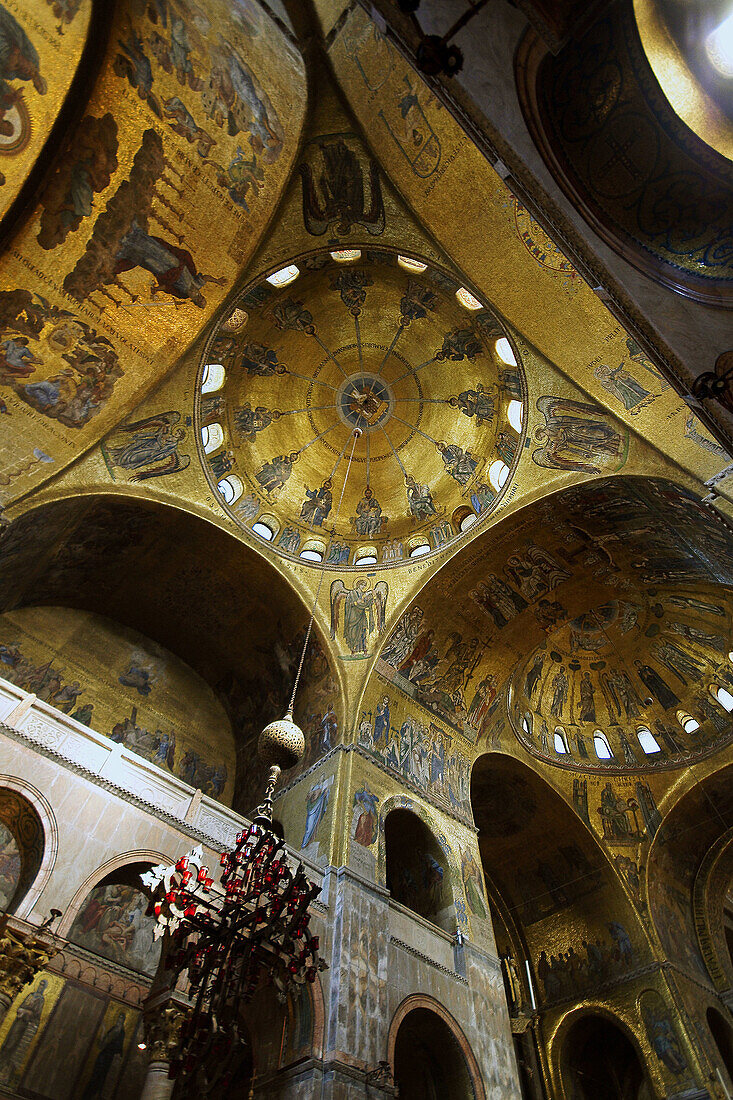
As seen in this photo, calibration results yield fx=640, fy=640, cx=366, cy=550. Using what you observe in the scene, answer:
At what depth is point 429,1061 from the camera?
8.77 metres

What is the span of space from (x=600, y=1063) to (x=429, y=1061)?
6892mm

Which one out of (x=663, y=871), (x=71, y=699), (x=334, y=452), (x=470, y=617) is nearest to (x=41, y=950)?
(x=71, y=699)

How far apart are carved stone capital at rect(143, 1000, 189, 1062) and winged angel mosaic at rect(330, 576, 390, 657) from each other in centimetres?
654

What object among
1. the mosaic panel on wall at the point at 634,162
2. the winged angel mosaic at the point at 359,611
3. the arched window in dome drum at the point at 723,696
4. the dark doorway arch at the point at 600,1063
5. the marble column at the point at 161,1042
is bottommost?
the marble column at the point at 161,1042

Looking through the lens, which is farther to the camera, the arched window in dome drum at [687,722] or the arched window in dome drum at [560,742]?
the arched window in dome drum at [560,742]

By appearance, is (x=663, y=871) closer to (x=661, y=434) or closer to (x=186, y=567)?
(x=661, y=434)

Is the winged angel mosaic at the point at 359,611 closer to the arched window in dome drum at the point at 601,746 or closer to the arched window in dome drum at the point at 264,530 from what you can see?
the arched window in dome drum at the point at 264,530

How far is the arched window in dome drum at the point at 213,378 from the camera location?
1143cm

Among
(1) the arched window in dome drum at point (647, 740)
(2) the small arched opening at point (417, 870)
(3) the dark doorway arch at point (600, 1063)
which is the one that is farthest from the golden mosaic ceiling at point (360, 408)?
(3) the dark doorway arch at point (600, 1063)

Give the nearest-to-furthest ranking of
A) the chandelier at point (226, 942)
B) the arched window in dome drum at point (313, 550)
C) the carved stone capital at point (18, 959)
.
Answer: the chandelier at point (226, 942), the carved stone capital at point (18, 959), the arched window in dome drum at point (313, 550)

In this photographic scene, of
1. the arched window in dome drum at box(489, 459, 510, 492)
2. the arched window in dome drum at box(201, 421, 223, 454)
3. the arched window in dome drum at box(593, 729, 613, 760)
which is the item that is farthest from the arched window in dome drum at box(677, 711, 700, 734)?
the arched window in dome drum at box(201, 421, 223, 454)

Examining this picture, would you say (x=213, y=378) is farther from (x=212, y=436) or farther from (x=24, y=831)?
(x=24, y=831)

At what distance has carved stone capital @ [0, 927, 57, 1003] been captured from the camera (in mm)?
5992

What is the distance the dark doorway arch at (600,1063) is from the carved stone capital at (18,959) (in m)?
11.4
